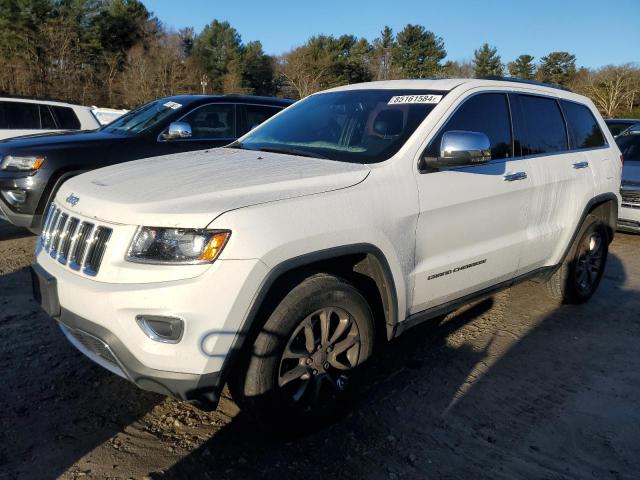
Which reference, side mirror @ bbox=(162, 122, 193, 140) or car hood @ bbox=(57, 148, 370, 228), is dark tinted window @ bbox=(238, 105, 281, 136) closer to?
side mirror @ bbox=(162, 122, 193, 140)

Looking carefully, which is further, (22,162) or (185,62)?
(185,62)

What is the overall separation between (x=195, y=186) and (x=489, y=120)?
222 cm

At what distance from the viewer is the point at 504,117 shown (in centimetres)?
396

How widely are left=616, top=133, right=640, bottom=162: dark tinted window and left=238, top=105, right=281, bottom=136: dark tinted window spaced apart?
5854 mm

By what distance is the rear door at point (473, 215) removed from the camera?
3215mm

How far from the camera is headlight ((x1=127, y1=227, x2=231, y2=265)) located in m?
2.35

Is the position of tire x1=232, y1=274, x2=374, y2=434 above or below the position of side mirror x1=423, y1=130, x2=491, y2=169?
below

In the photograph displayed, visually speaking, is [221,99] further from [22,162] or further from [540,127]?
[540,127]

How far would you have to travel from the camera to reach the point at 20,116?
882 cm

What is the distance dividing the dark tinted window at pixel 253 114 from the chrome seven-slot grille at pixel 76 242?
418 centimetres

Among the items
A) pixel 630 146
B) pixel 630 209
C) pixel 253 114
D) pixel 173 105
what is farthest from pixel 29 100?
pixel 630 146

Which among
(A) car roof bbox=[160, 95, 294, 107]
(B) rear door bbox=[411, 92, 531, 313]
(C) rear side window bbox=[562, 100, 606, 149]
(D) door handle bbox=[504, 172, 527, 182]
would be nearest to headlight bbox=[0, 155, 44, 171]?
(A) car roof bbox=[160, 95, 294, 107]

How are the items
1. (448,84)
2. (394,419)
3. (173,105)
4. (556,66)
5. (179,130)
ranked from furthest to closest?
(556,66) → (173,105) → (179,130) → (448,84) → (394,419)

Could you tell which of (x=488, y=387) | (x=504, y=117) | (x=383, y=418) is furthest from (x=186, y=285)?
(x=504, y=117)
